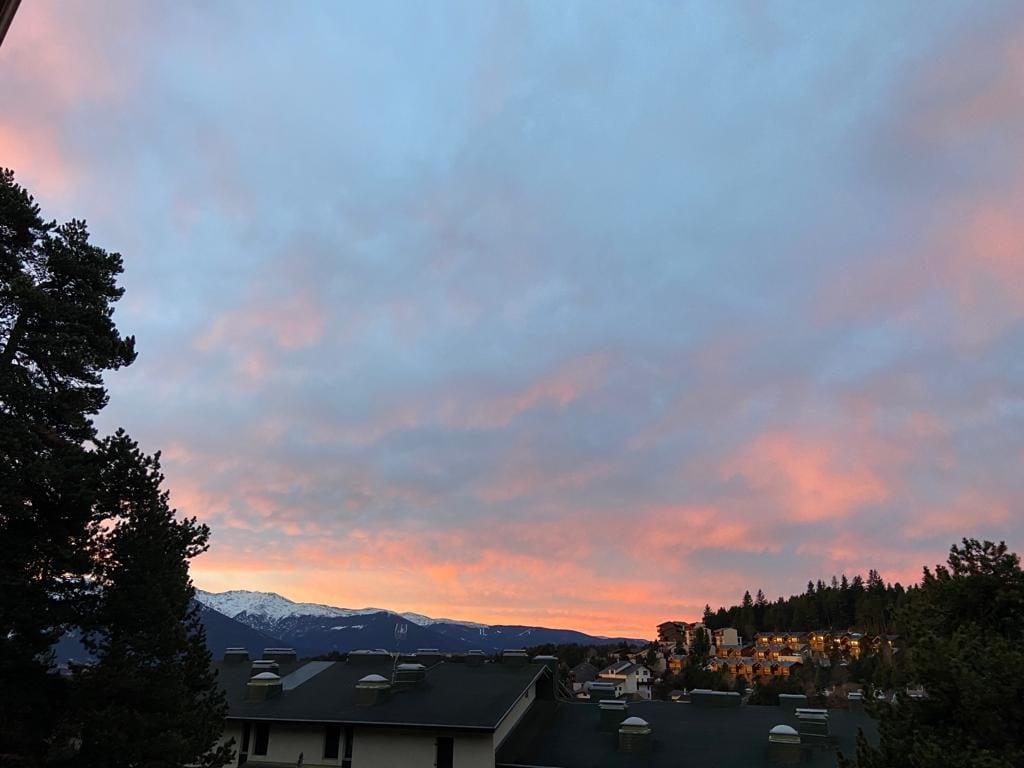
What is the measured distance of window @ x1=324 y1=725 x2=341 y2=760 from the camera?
102ft

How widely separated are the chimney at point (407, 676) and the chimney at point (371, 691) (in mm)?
1296

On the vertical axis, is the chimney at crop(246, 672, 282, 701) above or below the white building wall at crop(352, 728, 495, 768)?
above

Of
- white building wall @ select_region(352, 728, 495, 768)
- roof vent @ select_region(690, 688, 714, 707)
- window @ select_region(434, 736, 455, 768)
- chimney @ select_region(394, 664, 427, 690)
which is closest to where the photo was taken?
white building wall @ select_region(352, 728, 495, 768)

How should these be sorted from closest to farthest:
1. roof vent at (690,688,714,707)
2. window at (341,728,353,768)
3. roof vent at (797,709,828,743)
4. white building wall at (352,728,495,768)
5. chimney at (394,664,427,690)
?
roof vent at (797,709,828,743) → white building wall at (352,728,495,768) → window at (341,728,353,768) → roof vent at (690,688,714,707) → chimney at (394,664,427,690)

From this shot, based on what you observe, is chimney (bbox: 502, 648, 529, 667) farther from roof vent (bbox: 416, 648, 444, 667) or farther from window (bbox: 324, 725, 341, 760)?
window (bbox: 324, 725, 341, 760)

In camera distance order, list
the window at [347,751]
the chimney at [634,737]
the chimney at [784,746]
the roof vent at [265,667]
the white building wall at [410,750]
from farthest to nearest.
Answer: the roof vent at [265,667] < the window at [347,751] < the white building wall at [410,750] < the chimney at [634,737] < the chimney at [784,746]

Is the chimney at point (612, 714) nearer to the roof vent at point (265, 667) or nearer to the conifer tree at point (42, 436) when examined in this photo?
the roof vent at point (265, 667)

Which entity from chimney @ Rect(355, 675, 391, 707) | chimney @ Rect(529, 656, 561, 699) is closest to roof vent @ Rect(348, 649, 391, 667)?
chimney @ Rect(355, 675, 391, 707)

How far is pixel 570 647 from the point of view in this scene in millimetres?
193250

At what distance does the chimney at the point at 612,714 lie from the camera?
3039cm

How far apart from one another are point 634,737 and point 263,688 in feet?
60.4

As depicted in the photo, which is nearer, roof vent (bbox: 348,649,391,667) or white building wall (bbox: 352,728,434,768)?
white building wall (bbox: 352,728,434,768)

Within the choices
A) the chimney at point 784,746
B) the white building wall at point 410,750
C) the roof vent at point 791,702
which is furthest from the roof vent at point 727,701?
the white building wall at point 410,750

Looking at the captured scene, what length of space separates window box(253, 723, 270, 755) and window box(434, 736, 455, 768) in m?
8.90
